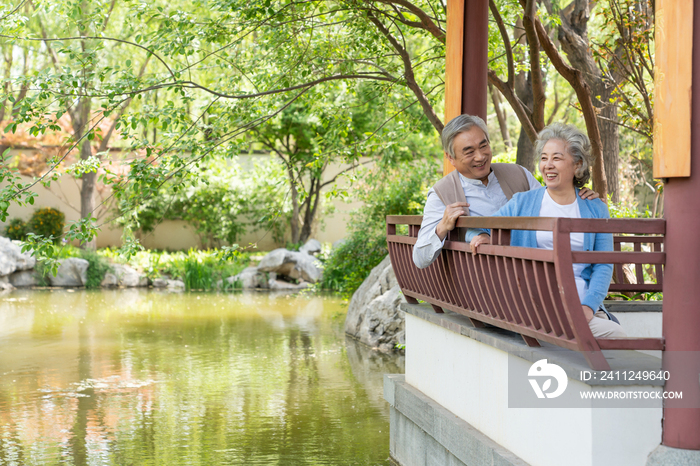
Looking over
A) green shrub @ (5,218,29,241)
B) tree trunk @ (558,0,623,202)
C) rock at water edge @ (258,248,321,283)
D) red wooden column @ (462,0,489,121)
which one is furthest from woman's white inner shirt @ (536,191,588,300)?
green shrub @ (5,218,29,241)

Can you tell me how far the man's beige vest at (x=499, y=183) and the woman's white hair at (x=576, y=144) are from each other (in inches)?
23.5

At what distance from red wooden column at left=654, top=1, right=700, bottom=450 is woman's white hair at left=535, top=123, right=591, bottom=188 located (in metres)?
0.63

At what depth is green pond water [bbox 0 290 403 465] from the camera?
5.07 metres

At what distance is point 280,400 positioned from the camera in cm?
654

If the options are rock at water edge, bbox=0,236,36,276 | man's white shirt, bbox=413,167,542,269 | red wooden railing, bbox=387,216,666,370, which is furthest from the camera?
rock at water edge, bbox=0,236,36,276

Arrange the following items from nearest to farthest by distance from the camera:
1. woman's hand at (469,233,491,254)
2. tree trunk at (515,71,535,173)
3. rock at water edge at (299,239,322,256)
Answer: woman's hand at (469,233,491,254), tree trunk at (515,71,535,173), rock at water edge at (299,239,322,256)

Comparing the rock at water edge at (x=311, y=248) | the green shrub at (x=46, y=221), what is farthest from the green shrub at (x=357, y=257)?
the green shrub at (x=46, y=221)

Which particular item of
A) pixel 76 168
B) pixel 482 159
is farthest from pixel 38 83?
pixel 482 159

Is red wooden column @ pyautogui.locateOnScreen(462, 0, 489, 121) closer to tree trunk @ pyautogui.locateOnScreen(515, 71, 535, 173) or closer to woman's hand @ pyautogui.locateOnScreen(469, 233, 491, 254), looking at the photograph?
woman's hand @ pyautogui.locateOnScreen(469, 233, 491, 254)

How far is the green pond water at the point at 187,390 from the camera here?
507cm

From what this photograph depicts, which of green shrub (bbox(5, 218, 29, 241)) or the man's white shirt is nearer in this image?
the man's white shirt

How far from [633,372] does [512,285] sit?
0.60m

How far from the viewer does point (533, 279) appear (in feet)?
8.98

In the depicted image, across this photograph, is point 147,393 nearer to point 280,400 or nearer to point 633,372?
point 280,400
